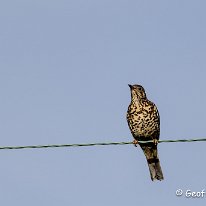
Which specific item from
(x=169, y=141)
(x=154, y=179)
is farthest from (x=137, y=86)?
(x=169, y=141)

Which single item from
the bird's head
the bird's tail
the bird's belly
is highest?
the bird's head

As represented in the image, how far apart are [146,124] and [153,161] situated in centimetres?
89

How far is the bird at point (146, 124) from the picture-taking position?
14594 mm

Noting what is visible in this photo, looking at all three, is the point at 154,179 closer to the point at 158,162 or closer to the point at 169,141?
the point at 158,162

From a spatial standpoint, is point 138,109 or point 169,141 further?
point 138,109

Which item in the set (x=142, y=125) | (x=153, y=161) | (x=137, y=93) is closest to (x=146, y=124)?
(x=142, y=125)

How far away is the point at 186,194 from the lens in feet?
39.4

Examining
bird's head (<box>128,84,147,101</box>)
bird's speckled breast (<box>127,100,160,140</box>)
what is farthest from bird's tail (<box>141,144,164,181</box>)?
bird's head (<box>128,84,147,101</box>)

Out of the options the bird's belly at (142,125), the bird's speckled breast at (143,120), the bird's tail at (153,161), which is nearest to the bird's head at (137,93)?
the bird's speckled breast at (143,120)

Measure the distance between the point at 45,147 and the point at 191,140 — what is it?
1.94 m

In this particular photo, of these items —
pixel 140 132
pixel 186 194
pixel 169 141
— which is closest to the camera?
pixel 169 141

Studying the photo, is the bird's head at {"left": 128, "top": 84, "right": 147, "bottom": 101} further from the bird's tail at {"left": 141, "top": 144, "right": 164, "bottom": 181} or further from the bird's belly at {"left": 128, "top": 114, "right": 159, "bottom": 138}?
the bird's tail at {"left": 141, "top": 144, "right": 164, "bottom": 181}

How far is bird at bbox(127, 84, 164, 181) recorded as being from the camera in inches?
575

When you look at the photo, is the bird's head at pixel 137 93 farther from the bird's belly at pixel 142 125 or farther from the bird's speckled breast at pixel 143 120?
the bird's belly at pixel 142 125
